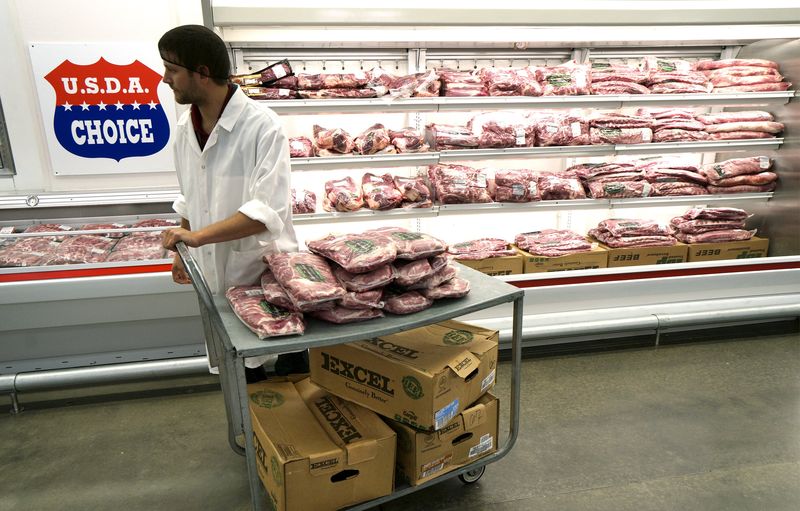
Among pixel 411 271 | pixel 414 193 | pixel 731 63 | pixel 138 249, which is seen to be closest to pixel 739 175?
pixel 731 63

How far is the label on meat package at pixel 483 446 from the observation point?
7.41ft

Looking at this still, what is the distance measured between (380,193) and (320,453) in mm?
1948

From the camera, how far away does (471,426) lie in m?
2.19

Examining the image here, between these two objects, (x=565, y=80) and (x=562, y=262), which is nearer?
(x=565, y=80)

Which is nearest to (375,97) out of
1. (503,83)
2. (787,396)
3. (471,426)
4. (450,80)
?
(450,80)

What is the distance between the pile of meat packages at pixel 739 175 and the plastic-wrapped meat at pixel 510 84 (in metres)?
1.55

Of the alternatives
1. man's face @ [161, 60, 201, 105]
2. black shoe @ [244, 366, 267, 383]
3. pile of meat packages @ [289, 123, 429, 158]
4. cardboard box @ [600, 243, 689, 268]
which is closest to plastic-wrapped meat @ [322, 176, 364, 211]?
pile of meat packages @ [289, 123, 429, 158]

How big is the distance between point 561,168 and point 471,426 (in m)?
2.62

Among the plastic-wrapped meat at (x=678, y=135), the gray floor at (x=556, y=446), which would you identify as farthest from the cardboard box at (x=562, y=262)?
the plastic-wrapped meat at (x=678, y=135)

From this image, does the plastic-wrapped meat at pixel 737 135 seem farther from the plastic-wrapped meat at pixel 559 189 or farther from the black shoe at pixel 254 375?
the black shoe at pixel 254 375

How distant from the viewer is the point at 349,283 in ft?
5.90

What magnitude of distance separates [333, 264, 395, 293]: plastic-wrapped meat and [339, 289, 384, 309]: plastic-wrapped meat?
0.02 m

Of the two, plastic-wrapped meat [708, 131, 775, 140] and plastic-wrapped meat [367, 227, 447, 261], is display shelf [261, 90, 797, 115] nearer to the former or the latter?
plastic-wrapped meat [708, 131, 775, 140]

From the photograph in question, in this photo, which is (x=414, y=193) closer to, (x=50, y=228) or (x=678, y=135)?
(x=678, y=135)
